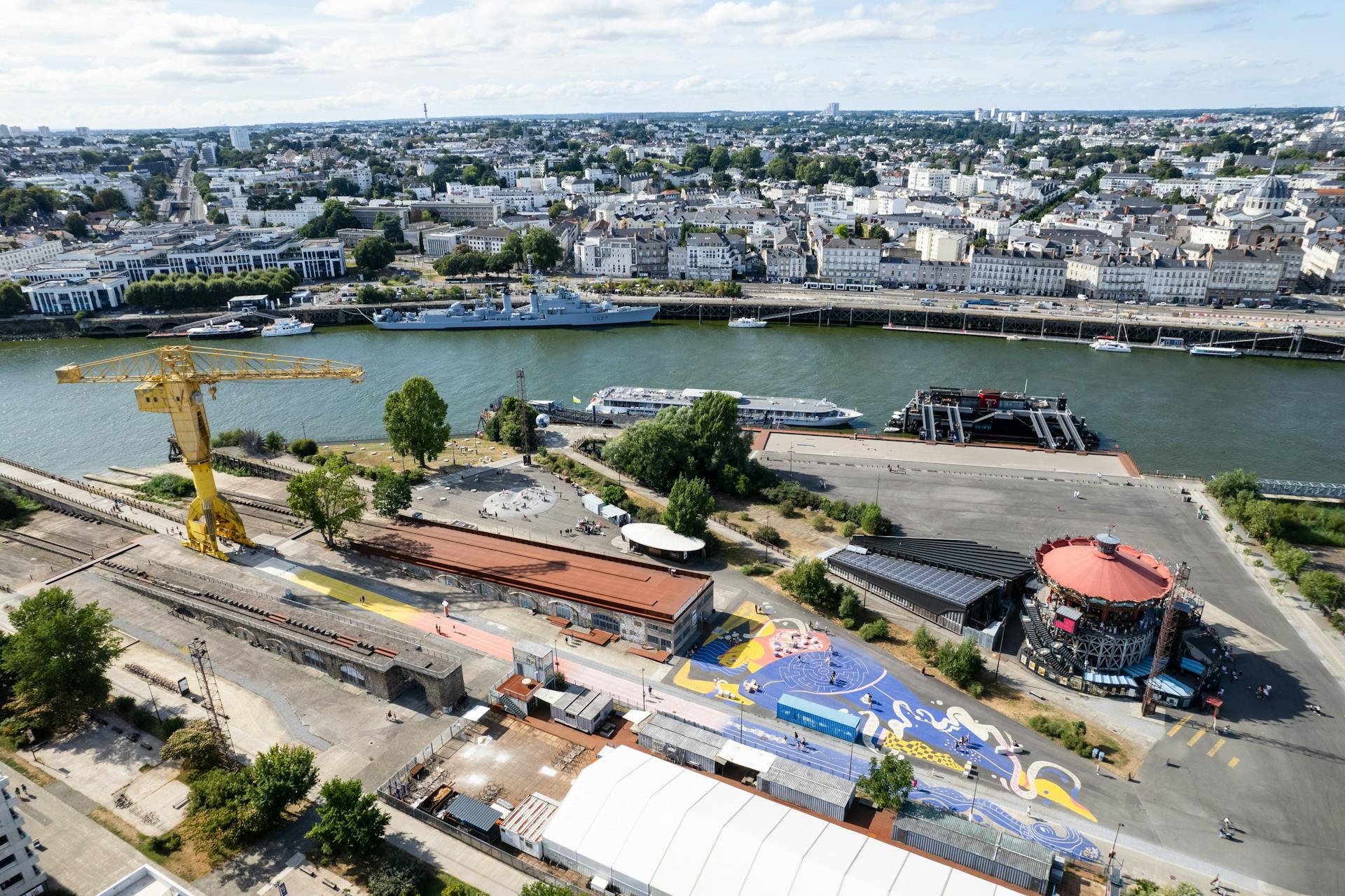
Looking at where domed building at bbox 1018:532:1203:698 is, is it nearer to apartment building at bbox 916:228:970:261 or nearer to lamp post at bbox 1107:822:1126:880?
lamp post at bbox 1107:822:1126:880

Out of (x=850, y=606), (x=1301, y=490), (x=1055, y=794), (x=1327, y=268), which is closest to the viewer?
(x=1055, y=794)

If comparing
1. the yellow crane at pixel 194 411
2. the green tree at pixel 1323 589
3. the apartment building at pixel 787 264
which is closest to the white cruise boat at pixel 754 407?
the yellow crane at pixel 194 411

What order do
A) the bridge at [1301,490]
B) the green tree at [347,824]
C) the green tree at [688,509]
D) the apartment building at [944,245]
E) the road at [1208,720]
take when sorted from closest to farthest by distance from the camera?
the green tree at [347,824]
the road at [1208,720]
the green tree at [688,509]
the bridge at [1301,490]
the apartment building at [944,245]

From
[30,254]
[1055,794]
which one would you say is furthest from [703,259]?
[30,254]

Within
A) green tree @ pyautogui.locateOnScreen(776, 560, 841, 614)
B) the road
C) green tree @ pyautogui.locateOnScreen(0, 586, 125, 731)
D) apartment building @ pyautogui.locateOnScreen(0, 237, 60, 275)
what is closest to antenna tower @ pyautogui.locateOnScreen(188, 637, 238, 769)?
green tree @ pyautogui.locateOnScreen(0, 586, 125, 731)

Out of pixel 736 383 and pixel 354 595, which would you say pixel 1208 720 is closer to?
pixel 354 595

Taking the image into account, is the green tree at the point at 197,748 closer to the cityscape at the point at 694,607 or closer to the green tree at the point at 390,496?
the cityscape at the point at 694,607

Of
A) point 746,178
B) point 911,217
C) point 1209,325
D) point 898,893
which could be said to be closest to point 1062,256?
Result: point 1209,325

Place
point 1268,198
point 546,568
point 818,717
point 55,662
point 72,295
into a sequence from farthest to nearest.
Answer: point 1268,198
point 72,295
point 546,568
point 818,717
point 55,662
